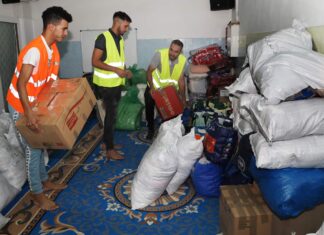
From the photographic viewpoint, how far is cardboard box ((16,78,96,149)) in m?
1.98

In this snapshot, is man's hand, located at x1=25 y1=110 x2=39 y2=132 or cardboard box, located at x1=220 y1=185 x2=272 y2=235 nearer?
cardboard box, located at x1=220 y1=185 x2=272 y2=235

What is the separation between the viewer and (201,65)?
179 inches

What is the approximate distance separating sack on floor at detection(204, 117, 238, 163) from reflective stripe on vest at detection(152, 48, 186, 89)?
1.49 m

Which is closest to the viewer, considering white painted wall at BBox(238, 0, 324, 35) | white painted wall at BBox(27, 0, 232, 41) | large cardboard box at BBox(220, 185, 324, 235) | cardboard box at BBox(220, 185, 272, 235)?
large cardboard box at BBox(220, 185, 324, 235)

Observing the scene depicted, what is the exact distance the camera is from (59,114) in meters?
2.00

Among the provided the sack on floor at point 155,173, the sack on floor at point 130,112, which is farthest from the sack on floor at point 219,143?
the sack on floor at point 130,112

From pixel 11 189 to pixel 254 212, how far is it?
1.85 meters

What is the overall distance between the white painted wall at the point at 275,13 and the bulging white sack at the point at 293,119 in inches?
24.0

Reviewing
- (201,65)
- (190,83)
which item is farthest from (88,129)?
(201,65)

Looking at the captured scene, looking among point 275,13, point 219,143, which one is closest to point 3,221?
point 219,143

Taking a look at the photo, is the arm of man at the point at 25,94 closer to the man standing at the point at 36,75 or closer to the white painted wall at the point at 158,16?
the man standing at the point at 36,75

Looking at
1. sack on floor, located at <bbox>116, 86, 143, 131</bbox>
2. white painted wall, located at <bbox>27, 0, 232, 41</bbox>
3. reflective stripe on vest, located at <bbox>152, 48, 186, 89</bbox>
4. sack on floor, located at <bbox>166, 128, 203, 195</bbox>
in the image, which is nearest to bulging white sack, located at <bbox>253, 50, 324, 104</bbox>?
sack on floor, located at <bbox>166, 128, 203, 195</bbox>

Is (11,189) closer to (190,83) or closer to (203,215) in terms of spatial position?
(203,215)

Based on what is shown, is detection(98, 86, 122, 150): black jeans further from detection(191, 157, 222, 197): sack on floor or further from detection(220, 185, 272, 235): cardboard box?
detection(220, 185, 272, 235): cardboard box
